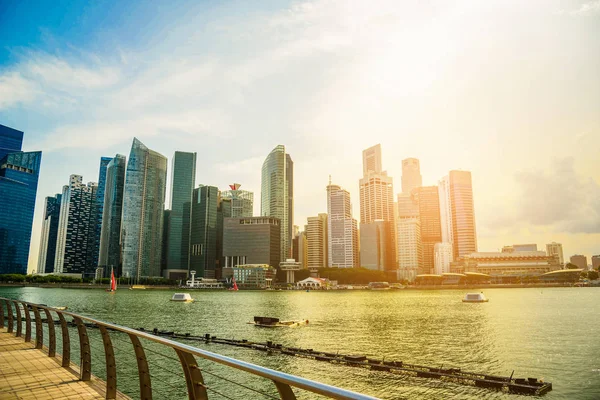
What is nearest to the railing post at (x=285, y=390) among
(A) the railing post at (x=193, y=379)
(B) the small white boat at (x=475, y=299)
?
(A) the railing post at (x=193, y=379)

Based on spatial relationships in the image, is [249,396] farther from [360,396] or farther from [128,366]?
[360,396]

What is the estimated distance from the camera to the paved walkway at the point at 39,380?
8953 millimetres

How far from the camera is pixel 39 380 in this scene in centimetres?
1016

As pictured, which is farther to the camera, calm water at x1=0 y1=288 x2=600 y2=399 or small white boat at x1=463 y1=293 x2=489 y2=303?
small white boat at x1=463 y1=293 x2=489 y2=303

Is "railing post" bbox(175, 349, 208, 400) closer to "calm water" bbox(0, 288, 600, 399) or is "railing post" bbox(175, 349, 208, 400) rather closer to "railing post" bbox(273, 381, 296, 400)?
"railing post" bbox(273, 381, 296, 400)

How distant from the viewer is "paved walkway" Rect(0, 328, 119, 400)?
29.4ft

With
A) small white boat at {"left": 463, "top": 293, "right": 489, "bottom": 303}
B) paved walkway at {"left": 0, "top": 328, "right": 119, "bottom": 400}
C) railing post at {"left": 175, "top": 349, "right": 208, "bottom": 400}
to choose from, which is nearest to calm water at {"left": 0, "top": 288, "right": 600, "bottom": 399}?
paved walkway at {"left": 0, "top": 328, "right": 119, "bottom": 400}

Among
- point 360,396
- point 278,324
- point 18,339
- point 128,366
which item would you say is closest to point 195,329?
point 278,324

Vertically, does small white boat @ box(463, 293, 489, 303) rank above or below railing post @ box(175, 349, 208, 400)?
below

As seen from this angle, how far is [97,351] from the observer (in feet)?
122

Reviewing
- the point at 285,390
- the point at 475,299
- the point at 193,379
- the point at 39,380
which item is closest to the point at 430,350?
the point at 39,380


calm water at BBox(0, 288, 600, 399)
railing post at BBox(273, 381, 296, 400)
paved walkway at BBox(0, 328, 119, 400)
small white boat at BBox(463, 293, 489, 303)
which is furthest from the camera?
small white boat at BBox(463, 293, 489, 303)

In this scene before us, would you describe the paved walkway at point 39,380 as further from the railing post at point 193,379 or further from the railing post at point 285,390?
the railing post at point 285,390

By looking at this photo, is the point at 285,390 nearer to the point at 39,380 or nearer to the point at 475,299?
the point at 39,380
